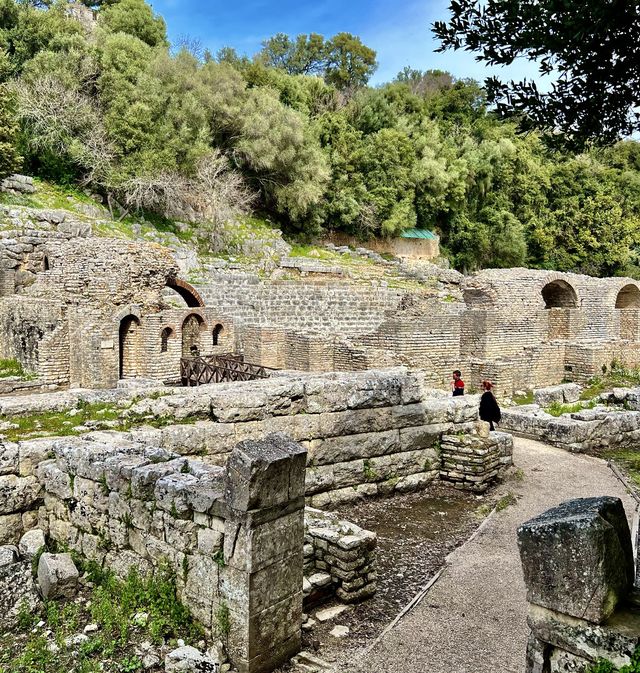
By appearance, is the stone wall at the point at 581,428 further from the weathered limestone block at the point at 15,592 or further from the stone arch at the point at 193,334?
the stone arch at the point at 193,334

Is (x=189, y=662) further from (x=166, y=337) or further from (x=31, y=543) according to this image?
(x=166, y=337)

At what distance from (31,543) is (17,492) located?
41 centimetres

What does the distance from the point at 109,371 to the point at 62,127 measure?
19.0m

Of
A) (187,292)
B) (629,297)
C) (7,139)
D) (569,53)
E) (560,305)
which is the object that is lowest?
(560,305)

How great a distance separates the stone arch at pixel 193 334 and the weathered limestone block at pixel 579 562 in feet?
47.4

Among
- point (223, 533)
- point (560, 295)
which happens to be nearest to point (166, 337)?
point (223, 533)

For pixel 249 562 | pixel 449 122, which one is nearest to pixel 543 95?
pixel 249 562

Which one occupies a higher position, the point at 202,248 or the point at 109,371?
the point at 202,248

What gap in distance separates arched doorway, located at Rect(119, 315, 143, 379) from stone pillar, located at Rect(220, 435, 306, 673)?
10.9 m

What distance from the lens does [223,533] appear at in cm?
360

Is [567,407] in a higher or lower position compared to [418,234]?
lower

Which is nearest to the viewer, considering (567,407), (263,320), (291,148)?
Answer: (567,407)

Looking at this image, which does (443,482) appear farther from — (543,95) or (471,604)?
(543,95)

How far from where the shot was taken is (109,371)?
13.0m
